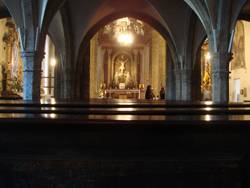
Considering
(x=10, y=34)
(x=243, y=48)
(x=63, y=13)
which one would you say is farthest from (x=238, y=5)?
(x=10, y=34)

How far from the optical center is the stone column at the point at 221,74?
739cm

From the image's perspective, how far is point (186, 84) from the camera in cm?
1143

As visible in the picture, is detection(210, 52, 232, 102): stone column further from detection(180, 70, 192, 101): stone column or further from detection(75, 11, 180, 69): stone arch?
detection(75, 11, 180, 69): stone arch

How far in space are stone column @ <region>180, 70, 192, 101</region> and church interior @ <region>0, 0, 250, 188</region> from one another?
0.05 meters

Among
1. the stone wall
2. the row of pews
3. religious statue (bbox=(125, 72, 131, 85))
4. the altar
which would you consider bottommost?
the row of pews

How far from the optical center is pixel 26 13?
7.24 m

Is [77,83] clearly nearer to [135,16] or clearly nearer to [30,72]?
[30,72]

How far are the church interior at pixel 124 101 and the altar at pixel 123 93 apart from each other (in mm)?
105

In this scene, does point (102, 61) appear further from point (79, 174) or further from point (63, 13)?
point (79, 174)

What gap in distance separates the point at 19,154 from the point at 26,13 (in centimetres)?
707

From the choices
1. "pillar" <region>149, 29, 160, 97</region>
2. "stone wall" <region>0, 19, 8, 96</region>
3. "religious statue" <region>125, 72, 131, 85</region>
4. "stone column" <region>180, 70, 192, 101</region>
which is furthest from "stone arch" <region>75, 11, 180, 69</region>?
"religious statue" <region>125, 72, 131, 85</region>

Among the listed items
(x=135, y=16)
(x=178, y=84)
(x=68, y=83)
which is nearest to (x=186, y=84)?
(x=178, y=84)

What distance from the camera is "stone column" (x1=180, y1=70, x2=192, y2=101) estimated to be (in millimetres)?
11367

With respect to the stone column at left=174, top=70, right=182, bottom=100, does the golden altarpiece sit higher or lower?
higher
